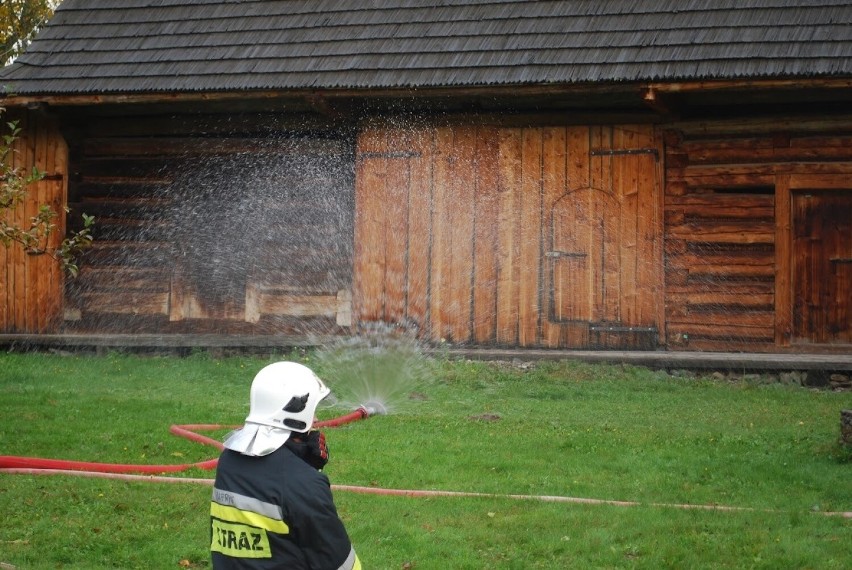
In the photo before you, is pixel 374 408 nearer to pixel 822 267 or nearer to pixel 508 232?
pixel 508 232

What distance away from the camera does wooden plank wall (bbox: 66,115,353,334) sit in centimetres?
1449

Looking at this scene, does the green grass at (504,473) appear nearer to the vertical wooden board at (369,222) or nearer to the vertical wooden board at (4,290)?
the vertical wooden board at (369,222)

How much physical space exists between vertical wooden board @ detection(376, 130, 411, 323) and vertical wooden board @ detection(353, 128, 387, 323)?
0.21 ft

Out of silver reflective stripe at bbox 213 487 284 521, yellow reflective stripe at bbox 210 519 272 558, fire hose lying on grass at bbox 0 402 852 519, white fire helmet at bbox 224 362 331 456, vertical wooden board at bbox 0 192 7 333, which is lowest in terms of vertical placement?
fire hose lying on grass at bbox 0 402 852 519

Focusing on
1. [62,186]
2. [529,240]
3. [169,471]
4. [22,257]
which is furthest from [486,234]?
[169,471]

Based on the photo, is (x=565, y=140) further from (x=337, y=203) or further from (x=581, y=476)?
(x=581, y=476)

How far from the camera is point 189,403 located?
10461mm

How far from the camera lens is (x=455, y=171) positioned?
13.8m

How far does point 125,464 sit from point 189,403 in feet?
8.61

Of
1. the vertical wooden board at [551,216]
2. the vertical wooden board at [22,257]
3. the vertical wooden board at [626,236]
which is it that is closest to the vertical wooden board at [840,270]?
the vertical wooden board at [626,236]

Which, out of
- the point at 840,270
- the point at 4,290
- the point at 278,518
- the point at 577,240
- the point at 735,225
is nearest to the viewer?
the point at 278,518

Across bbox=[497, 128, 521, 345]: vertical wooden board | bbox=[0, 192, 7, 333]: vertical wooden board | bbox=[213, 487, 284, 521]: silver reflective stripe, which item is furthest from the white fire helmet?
bbox=[0, 192, 7, 333]: vertical wooden board

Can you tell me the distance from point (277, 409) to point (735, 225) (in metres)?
10.1

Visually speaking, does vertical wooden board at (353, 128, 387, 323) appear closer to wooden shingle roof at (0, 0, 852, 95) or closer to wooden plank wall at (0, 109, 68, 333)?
wooden shingle roof at (0, 0, 852, 95)
